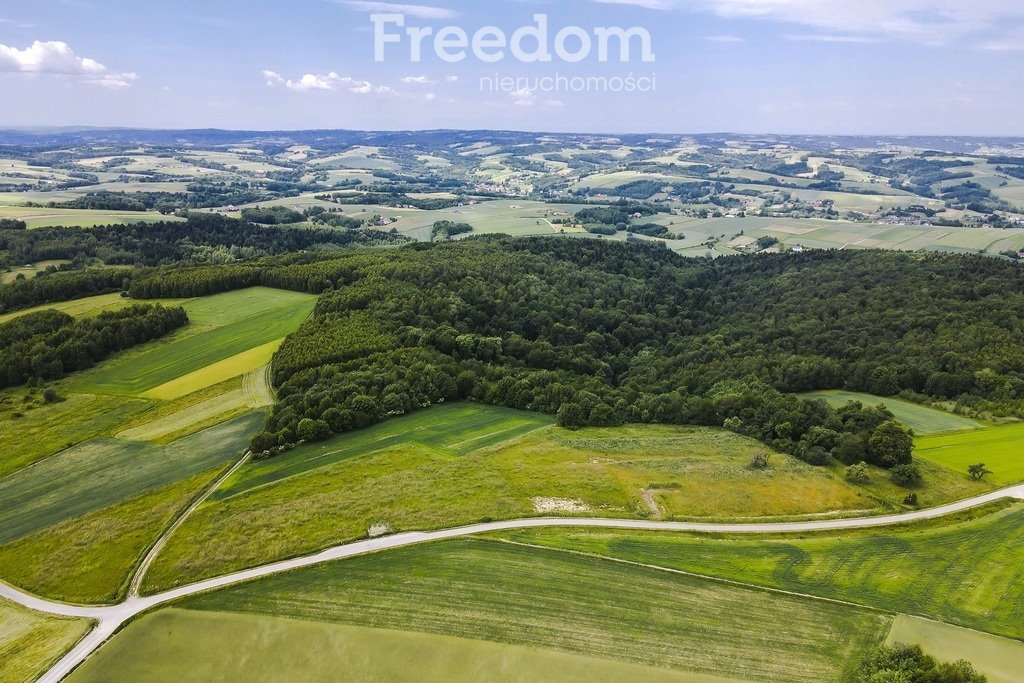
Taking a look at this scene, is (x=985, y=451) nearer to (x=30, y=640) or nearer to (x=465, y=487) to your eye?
(x=465, y=487)

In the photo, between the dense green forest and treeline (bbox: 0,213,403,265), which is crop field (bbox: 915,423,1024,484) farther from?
treeline (bbox: 0,213,403,265)

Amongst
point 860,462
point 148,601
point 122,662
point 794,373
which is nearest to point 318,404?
point 148,601

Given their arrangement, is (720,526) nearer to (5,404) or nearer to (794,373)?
(794,373)

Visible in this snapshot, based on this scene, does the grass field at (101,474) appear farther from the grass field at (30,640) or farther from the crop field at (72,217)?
the crop field at (72,217)

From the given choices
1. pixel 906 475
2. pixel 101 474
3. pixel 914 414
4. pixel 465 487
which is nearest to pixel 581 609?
pixel 465 487

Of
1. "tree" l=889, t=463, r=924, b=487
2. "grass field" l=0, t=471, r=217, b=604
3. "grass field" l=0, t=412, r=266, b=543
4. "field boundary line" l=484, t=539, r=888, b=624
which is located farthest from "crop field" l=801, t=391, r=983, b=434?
"grass field" l=0, t=471, r=217, b=604

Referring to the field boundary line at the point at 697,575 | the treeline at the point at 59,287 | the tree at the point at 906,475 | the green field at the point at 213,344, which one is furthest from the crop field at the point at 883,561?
the treeline at the point at 59,287
